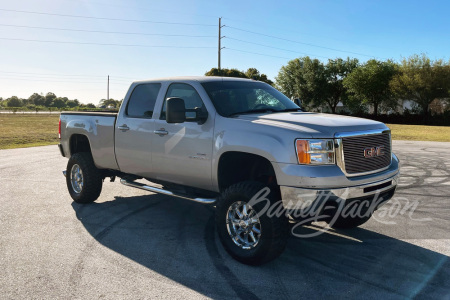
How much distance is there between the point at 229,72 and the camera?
55.3 m

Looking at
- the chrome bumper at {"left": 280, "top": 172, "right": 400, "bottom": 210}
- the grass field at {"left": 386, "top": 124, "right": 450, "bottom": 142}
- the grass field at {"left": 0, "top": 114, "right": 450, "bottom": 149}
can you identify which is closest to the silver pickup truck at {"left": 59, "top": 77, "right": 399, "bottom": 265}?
the chrome bumper at {"left": 280, "top": 172, "right": 400, "bottom": 210}

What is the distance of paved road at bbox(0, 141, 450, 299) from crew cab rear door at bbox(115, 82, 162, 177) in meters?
0.84

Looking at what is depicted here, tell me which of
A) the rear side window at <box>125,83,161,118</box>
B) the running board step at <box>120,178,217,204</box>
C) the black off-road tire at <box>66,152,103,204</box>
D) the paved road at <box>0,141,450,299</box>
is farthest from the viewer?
the black off-road tire at <box>66,152,103,204</box>

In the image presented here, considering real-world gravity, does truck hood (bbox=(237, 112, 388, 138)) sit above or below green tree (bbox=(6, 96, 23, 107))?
below

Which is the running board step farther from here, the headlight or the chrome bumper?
the headlight

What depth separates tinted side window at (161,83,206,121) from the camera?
5289mm

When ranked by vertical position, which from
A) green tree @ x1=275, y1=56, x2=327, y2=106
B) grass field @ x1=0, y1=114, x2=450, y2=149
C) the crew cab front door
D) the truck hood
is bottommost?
grass field @ x1=0, y1=114, x2=450, y2=149

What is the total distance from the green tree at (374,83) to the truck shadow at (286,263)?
189 ft

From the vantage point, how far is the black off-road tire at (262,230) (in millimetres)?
4199

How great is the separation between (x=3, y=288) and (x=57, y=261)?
69 centimetres

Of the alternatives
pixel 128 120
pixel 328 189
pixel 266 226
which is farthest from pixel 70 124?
pixel 328 189

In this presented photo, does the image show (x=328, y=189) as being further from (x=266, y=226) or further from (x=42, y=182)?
(x=42, y=182)

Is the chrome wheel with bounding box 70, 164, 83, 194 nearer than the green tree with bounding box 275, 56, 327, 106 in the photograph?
Yes

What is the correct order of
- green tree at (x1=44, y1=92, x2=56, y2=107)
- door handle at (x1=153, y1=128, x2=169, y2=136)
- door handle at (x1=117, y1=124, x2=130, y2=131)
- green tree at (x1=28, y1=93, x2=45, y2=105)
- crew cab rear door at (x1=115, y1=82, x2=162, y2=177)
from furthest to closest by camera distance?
green tree at (x1=28, y1=93, x2=45, y2=105) < green tree at (x1=44, y1=92, x2=56, y2=107) < door handle at (x1=117, y1=124, x2=130, y2=131) < crew cab rear door at (x1=115, y1=82, x2=162, y2=177) < door handle at (x1=153, y1=128, x2=169, y2=136)
